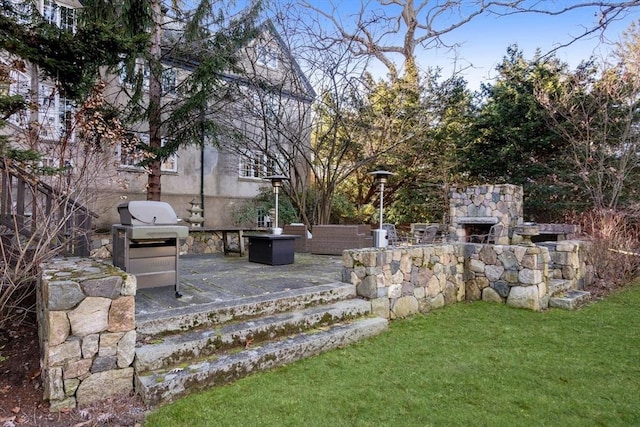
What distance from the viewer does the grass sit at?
267 cm

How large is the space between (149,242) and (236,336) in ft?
5.10

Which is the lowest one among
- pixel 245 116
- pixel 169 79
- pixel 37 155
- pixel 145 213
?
pixel 145 213

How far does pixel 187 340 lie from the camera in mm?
3273

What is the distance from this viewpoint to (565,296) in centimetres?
595

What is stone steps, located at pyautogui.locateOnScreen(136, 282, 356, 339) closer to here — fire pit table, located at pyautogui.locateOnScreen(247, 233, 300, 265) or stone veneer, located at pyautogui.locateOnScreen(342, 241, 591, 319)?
stone veneer, located at pyautogui.locateOnScreen(342, 241, 591, 319)

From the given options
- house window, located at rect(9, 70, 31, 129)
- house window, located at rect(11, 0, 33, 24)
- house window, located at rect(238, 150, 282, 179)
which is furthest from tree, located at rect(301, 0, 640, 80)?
house window, located at rect(9, 70, 31, 129)

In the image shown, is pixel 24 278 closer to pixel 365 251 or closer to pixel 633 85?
pixel 365 251

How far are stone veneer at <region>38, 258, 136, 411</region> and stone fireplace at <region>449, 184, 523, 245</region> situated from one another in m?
9.80

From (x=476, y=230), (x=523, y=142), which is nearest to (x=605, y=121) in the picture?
(x=523, y=142)

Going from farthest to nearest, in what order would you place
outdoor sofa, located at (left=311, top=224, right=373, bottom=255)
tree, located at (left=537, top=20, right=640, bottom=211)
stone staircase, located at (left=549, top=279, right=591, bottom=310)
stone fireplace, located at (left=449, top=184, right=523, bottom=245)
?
1. stone fireplace, located at (left=449, top=184, right=523, bottom=245)
2. tree, located at (left=537, top=20, right=640, bottom=211)
3. outdoor sofa, located at (left=311, top=224, right=373, bottom=255)
4. stone staircase, located at (left=549, top=279, right=591, bottom=310)

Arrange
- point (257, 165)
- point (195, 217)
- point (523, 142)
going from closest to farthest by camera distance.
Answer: point (195, 217) < point (257, 165) < point (523, 142)

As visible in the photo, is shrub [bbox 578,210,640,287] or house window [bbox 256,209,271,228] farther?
house window [bbox 256,209,271,228]

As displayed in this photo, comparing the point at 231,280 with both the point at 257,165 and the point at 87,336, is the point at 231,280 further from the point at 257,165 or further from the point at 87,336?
the point at 257,165

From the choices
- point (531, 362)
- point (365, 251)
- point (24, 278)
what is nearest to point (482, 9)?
point (365, 251)
